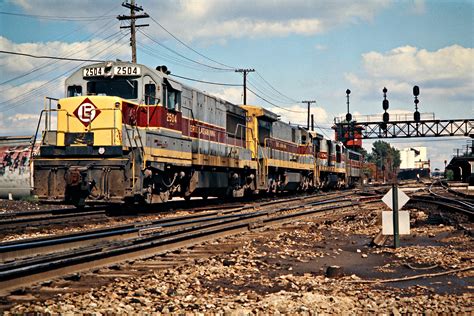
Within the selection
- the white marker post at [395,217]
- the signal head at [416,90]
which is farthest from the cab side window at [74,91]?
the signal head at [416,90]

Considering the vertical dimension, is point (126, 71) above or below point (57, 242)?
above

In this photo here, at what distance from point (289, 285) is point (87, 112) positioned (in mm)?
10062

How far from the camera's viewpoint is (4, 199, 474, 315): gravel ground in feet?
18.3

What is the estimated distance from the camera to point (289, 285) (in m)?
6.73

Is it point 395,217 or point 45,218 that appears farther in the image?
point 45,218

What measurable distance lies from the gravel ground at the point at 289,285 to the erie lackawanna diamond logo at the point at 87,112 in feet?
20.7

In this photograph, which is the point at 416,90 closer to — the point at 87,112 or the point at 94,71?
Result: the point at 94,71

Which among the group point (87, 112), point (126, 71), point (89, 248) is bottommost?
point (89, 248)

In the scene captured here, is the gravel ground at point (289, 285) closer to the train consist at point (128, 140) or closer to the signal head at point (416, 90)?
the train consist at point (128, 140)

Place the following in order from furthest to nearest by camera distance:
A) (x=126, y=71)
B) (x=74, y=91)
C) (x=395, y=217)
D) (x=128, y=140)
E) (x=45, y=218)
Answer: (x=74, y=91) → (x=126, y=71) → (x=128, y=140) → (x=45, y=218) → (x=395, y=217)

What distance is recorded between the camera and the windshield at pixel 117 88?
15.7 metres

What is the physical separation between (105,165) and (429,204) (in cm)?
1270

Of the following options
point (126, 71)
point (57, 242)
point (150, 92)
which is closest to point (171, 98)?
point (150, 92)

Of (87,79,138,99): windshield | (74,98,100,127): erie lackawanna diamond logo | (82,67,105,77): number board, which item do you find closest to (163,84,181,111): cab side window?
(87,79,138,99): windshield
